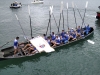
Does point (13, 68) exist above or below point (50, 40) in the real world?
below

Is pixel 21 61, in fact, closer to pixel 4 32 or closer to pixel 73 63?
pixel 73 63

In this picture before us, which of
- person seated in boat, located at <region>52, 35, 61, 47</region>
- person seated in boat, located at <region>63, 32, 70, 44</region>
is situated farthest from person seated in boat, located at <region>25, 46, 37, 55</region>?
person seated in boat, located at <region>63, 32, 70, 44</region>

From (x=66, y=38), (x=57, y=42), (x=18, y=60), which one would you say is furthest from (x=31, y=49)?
(x=66, y=38)

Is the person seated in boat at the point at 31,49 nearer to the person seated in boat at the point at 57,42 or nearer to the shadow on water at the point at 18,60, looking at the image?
the shadow on water at the point at 18,60

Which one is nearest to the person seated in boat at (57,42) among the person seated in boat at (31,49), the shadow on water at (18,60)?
the shadow on water at (18,60)

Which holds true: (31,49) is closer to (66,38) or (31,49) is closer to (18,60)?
(18,60)

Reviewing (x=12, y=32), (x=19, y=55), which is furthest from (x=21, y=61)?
(x=12, y=32)

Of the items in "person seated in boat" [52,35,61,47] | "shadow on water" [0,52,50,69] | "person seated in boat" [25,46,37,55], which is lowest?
"shadow on water" [0,52,50,69]

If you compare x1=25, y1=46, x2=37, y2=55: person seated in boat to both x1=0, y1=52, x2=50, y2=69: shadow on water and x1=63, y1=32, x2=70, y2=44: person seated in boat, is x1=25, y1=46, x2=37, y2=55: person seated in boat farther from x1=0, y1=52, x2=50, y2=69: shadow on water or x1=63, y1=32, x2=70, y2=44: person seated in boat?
x1=63, y1=32, x2=70, y2=44: person seated in boat

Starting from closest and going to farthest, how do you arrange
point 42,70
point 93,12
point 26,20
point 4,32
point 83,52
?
point 42,70, point 83,52, point 4,32, point 26,20, point 93,12

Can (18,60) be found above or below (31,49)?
below

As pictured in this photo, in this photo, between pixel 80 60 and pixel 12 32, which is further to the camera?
pixel 12 32

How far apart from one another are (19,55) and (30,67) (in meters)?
2.73

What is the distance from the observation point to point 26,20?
47062mm
